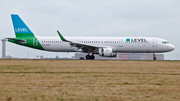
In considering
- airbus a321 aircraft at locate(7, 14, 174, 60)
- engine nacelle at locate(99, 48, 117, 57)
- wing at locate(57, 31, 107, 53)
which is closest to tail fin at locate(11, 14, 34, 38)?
airbus a321 aircraft at locate(7, 14, 174, 60)

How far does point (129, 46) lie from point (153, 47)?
3342mm

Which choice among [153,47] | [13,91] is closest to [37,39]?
[153,47]

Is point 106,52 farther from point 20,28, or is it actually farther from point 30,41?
point 20,28

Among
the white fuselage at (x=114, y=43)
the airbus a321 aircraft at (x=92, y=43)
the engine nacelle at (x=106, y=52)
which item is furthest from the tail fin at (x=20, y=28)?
the engine nacelle at (x=106, y=52)

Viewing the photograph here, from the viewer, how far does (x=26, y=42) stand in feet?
101

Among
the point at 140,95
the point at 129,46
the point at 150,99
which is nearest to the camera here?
the point at 150,99

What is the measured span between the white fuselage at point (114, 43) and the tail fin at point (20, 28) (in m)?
1.81

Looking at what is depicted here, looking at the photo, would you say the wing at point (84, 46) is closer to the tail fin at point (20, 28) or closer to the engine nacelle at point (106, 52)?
the engine nacelle at point (106, 52)

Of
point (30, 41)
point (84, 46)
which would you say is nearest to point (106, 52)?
point (84, 46)

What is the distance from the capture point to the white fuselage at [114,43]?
3056 centimetres

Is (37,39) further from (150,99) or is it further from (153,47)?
(150,99)

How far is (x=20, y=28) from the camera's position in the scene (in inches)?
1244

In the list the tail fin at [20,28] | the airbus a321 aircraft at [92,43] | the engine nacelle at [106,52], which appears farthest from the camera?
the tail fin at [20,28]

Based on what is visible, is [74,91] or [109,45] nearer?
[74,91]
